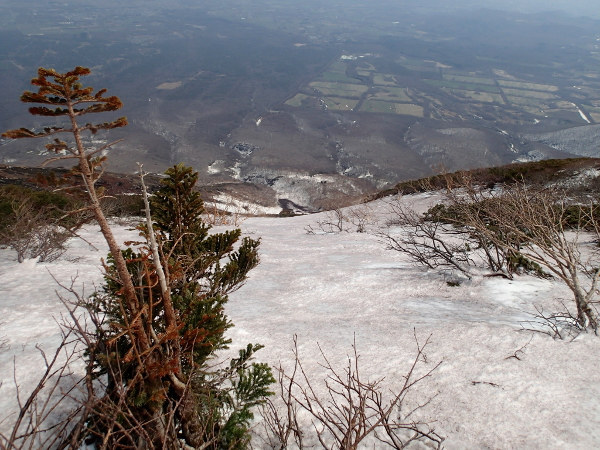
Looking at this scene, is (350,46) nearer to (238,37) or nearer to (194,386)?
(238,37)

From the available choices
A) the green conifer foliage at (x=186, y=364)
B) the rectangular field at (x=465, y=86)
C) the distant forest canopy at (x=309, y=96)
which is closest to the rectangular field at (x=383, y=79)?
the distant forest canopy at (x=309, y=96)

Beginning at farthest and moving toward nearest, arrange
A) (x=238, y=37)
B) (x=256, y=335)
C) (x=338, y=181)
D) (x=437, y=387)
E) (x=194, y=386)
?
(x=238, y=37) < (x=338, y=181) < (x=256, y=335) < (x=437, y=387) < (x=194, y=386)

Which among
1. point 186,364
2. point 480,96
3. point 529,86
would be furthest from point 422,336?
point 529,86

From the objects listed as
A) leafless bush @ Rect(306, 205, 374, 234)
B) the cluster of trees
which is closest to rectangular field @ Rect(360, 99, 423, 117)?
leafless bush @ Rect(306, 205, 374, 234)

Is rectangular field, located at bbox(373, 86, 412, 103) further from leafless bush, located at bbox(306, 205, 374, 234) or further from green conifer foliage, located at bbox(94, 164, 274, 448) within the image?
green conifer foliage, located at bbox(94, 164, 274, 448)

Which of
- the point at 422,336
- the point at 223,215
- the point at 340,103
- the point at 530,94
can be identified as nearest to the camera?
the point at 422,336

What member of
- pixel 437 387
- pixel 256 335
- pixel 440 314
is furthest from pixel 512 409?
pixel 256 335

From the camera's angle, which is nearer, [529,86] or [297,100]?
[297,100]

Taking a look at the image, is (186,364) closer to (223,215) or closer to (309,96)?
(223,215)

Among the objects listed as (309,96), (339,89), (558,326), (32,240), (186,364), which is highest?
(186,364)

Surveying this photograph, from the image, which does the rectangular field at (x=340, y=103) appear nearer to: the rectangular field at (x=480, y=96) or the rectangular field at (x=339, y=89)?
the rectangular field at (x=339, y=89)
